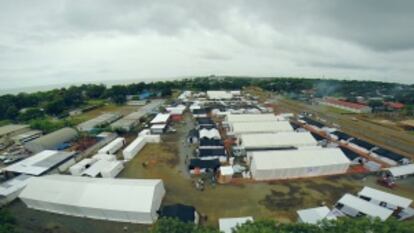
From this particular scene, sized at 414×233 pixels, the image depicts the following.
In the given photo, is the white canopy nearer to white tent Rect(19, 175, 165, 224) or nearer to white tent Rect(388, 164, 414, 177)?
white tent Rect(19, 175, 165, 224)

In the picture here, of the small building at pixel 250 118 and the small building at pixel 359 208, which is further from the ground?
the small building at pixel 250 118

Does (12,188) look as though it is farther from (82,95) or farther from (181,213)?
(82,95)

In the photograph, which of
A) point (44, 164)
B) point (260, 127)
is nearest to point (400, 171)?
point (260, 127)

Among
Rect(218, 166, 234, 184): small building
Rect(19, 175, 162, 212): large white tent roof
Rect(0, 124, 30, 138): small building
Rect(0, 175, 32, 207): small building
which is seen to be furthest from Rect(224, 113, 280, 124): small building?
Rect(0, 124, 30, 138): small building

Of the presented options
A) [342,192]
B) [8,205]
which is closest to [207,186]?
[342,192]

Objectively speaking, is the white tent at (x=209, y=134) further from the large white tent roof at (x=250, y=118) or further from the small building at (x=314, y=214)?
the small building at (x=314, y=214)

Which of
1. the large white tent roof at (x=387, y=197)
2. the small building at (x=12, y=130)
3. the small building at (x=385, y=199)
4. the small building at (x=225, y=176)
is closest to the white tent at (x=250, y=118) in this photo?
the small building at (x=225, y=176)

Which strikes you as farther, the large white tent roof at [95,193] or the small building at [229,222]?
the large white tent roof at [95,193]
